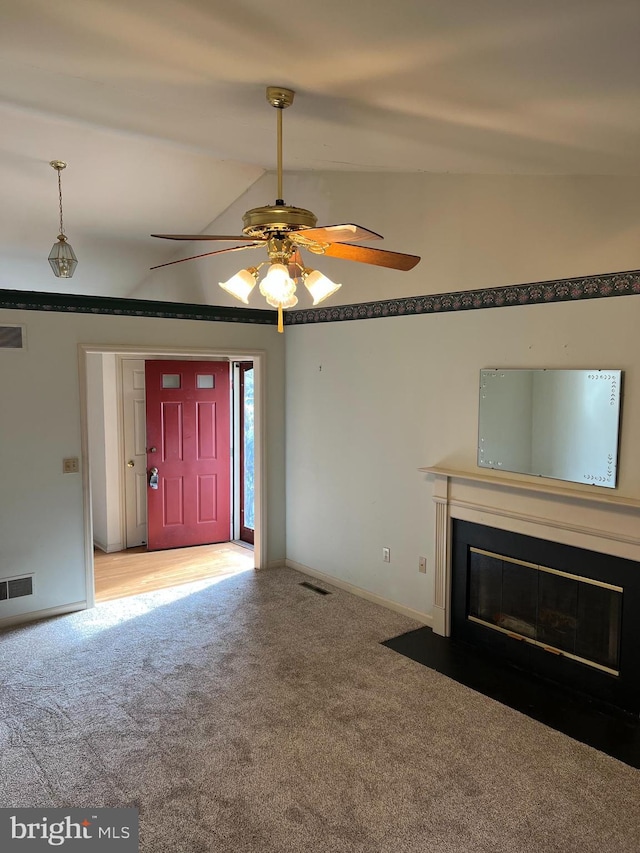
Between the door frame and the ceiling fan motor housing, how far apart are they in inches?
104

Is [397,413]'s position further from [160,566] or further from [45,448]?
[160,566]

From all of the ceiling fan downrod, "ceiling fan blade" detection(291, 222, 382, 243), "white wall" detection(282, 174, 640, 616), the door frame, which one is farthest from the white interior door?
"ceiling fan blade" detection(291, 222, 382, 243)

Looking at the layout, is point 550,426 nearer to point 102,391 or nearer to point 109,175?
point 109,175

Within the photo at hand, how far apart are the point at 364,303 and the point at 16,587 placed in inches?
130

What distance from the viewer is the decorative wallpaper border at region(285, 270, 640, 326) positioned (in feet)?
10.4

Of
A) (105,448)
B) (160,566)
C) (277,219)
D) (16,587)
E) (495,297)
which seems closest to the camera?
(277,219)

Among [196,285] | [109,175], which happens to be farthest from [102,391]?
[109,175]

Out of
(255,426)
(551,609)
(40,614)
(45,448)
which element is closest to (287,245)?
(551,609)

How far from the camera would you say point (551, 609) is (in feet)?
11.8

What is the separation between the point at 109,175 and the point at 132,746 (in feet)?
13.0

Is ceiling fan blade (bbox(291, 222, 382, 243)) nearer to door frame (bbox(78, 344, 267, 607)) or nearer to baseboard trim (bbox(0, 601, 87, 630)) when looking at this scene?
door frame (bbox(78, 344, 267, 607))

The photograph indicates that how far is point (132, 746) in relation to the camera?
294 cm

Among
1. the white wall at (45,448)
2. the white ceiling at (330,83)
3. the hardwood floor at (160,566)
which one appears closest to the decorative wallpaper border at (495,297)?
the white ceiling at (330,83)

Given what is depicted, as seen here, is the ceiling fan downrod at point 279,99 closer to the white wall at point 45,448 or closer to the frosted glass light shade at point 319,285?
the frosted glass light shade at point 319,285
